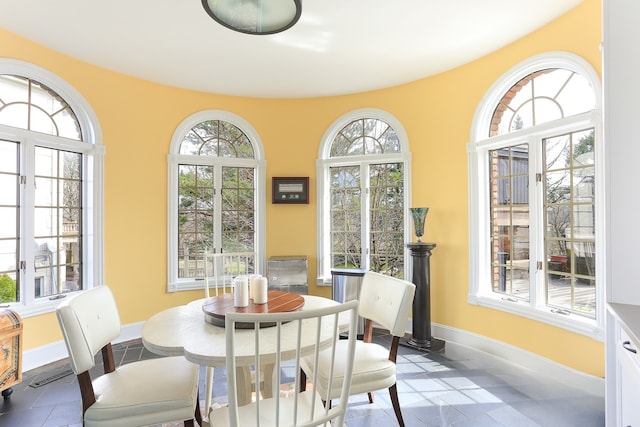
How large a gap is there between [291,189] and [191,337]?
273 cm

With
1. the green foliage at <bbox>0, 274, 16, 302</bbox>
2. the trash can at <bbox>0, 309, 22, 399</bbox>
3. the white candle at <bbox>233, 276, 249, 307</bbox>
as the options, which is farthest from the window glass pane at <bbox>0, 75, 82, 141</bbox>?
the white candle at <bbox>233, 276, 249, 307</bbox>

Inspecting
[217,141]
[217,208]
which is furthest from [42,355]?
[217,141]

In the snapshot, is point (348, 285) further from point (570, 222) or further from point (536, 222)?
point (570, 222)

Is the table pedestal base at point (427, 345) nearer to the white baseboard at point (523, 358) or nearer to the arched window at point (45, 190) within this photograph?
the white baseboard at point (523, 358)

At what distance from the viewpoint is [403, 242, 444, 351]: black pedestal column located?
3.32 meters

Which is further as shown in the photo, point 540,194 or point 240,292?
point 540,194

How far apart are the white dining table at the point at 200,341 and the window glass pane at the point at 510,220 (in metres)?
2.06

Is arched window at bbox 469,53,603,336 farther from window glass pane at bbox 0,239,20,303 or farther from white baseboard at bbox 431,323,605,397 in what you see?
window glass pane at bbox 0,239,20,303

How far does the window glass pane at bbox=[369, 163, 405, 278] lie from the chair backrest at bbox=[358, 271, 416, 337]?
1.63 meters

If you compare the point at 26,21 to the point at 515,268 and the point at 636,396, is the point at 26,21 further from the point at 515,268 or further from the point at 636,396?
the point at 515,268

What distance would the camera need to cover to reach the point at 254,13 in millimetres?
1734

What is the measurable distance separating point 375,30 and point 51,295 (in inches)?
150

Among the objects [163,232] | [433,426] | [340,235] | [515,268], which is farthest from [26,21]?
[515,268]

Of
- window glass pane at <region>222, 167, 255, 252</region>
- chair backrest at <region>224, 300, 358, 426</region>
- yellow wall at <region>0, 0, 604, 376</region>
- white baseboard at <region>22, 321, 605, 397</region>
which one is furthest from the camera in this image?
window glass pane at <region>222, 167, 255, 252</region>
